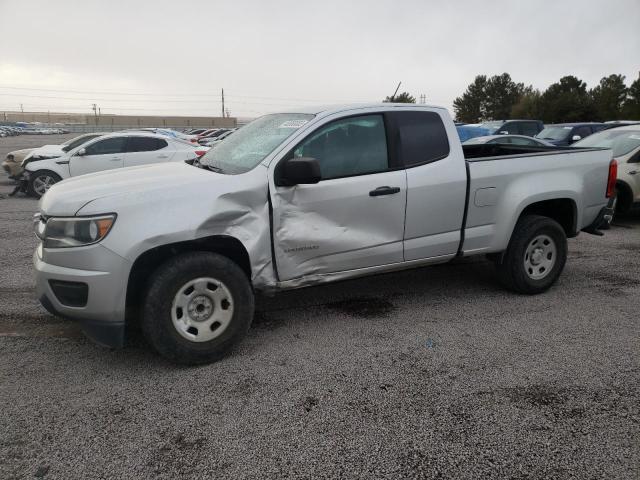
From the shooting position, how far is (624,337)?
4.06 metres

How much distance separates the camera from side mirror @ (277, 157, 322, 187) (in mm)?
3518

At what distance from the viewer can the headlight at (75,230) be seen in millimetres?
3221

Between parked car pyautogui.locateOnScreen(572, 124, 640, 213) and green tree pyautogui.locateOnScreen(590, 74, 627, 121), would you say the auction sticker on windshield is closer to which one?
parked car pyautogui.locateOnScreen(572, 124, 640, 213)

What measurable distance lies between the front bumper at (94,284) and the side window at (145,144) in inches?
344

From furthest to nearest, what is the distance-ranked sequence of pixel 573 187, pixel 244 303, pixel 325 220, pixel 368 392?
pixel 573 187
pixel 325 220
pixel 244 303
pixel 368 392

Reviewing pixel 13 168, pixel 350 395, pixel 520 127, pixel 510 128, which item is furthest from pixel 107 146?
pixel 520 127

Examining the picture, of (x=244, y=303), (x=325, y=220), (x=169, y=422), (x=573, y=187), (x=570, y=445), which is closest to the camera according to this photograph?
(x=570, y=445)

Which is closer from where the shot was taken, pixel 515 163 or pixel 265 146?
pixel 265 146

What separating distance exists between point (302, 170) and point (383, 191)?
85cm

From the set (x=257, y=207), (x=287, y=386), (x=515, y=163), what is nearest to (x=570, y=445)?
(x=287, y=386)

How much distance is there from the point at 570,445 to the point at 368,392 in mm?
1186

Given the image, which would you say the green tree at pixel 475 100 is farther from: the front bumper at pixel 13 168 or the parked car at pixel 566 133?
the front bumper at pixel 13 168

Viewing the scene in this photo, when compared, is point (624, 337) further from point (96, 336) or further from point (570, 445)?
point (96, 336)

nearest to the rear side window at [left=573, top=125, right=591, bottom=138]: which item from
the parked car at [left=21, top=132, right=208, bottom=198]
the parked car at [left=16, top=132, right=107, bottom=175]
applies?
the parked car at [left=21, top=132, right=208, bottom=198]
